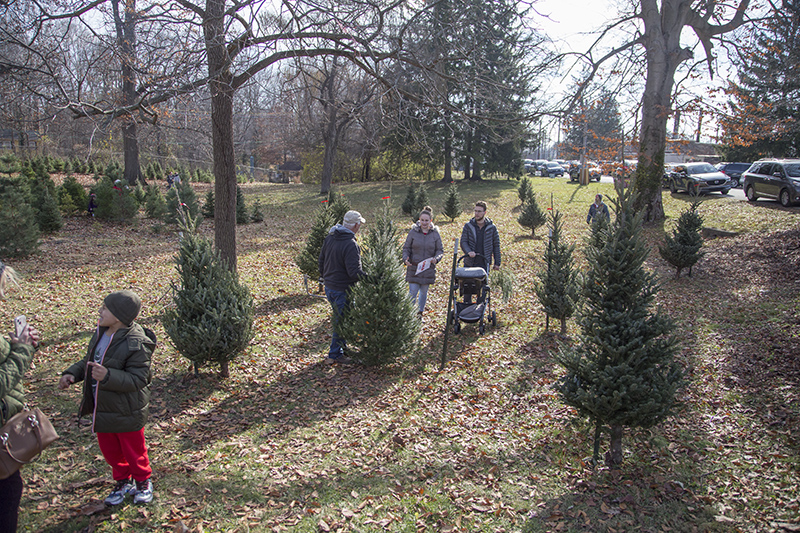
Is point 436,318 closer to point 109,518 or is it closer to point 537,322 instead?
point 537,322

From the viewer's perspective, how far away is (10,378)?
2.73m

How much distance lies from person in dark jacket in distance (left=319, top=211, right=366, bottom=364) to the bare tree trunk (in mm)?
3447

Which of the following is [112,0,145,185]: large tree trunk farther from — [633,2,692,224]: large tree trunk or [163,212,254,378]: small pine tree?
[633,2,692,224]: large tree trunk

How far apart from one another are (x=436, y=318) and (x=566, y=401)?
Result: 4.51 m

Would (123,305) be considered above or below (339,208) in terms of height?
below

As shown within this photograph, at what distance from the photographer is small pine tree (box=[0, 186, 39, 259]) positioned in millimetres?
10516

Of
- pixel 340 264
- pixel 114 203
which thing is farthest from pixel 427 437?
pixel 114 203

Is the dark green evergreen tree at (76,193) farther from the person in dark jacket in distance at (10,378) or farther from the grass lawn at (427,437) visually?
the person in dark jacket in distance at (10,378)

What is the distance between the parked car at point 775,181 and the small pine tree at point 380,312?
696 inches

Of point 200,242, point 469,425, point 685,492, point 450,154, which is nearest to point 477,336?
point 469,425

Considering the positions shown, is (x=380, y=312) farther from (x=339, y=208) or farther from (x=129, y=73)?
(x=129, y=73)

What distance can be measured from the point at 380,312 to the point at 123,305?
3266 millimetres

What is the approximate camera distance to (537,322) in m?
8.66

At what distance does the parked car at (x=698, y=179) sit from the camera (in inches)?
872
